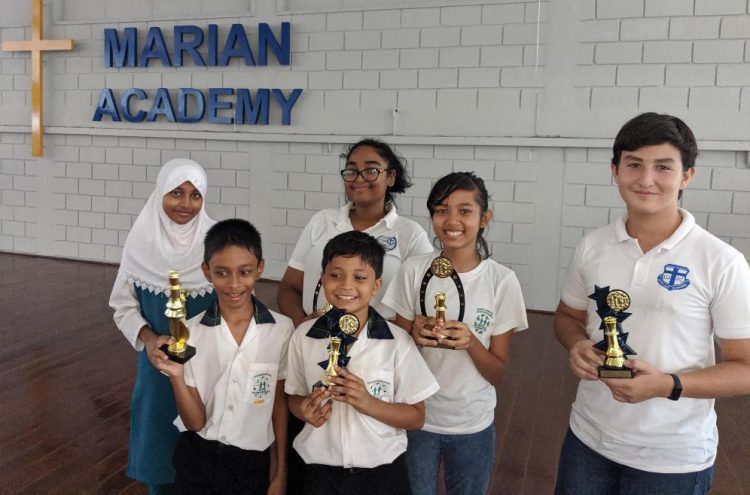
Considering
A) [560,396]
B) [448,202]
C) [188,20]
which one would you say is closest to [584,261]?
[448,202]

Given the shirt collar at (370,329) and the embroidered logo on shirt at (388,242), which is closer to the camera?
the shirt collar at (370,329)

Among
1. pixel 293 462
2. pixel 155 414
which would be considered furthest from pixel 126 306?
pixel 293 462

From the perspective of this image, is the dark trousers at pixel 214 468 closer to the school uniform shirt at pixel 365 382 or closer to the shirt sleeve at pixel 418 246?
the school uniform shirt at pixel 365 382

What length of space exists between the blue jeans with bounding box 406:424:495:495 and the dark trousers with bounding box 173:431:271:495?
41 centimetres

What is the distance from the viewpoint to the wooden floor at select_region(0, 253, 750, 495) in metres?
2.49

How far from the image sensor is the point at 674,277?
122cm

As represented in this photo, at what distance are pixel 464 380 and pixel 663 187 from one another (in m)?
0.68

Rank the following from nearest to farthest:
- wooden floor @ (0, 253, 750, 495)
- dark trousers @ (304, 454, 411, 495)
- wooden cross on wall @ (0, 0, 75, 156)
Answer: dark trousers @ (304, 454, 411, 495)
wooden floor @ (0, 253, 750, 495)
wooden cross on wall @ (0, 0, 75, 156)

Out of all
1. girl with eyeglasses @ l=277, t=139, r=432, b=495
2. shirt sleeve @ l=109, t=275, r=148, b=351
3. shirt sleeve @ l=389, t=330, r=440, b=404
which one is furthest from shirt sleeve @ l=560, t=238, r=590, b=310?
shirt sleeve @ l=109, t=275, r=148, b=351

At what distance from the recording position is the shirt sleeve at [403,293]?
159 centimetres

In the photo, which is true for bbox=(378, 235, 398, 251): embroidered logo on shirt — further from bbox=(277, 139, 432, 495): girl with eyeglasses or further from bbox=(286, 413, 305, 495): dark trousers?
bbox=(286, 413, 305, 495): dark trousers

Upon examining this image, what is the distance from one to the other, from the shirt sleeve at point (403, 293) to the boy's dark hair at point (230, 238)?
368 mm

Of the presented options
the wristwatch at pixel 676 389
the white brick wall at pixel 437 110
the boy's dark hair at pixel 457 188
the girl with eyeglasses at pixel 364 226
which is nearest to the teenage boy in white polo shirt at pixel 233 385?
the girl with eyeglasses at pixel 364 226

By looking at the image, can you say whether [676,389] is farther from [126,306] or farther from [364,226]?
[126,306]
